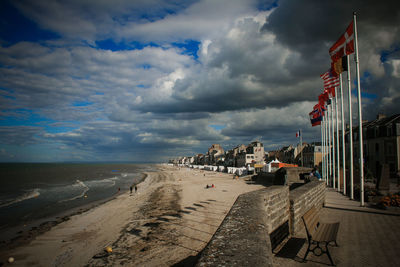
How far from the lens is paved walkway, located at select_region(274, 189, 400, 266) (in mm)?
5176

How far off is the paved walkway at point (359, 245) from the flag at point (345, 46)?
8647 mm

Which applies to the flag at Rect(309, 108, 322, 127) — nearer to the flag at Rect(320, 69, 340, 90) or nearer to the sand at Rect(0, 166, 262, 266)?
the flag at Rect(320, 69, 340, 90)

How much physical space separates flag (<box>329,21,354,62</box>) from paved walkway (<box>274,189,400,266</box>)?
865cm

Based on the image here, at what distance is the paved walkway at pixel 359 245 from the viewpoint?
17.0 ft

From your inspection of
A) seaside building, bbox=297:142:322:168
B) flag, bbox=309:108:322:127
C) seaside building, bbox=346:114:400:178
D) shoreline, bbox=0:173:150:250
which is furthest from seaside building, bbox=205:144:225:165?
shoreline, bbox=0:173:150:250

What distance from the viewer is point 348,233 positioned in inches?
282

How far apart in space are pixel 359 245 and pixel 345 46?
37.1 ft

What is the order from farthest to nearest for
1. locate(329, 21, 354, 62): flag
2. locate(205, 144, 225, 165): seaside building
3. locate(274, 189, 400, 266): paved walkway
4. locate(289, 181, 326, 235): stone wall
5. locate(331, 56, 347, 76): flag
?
locate(205, 144, 225, 165): seaside building
locate(331, 56, 347, 76): flag
locate(329, 21, 354, 62): flag
locate(289, 181, 326, 235): stone wall
locate(274, 189, 400, 266): paved walkway

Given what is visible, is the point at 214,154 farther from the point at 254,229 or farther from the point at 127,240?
the point at 254,229

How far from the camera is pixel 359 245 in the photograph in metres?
6.12

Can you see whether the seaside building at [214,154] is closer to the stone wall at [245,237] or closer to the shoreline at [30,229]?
the shoreline at [30,229]

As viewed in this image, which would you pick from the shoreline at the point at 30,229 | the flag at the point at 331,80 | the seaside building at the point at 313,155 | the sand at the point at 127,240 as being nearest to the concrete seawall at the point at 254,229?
the sand at the point at 127,240

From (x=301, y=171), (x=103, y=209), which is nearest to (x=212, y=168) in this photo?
(x=301, y=171)

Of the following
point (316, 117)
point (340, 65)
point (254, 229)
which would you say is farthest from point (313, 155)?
point (254, 229)
